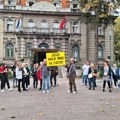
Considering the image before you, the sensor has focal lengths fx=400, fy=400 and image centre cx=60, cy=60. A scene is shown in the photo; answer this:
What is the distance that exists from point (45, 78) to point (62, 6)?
122 ft

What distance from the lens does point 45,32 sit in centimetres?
5575

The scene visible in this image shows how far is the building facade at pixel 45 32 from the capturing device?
5550cm

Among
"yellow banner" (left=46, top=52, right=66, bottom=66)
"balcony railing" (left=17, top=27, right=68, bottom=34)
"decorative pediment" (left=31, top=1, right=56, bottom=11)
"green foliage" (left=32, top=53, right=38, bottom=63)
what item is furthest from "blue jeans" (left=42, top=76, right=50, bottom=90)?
"decorative pediment" (left=31, top=1, right=56, bottom=11)

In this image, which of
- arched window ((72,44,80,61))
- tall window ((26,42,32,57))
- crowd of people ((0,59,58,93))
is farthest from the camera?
arched window ((72,44,80,61))

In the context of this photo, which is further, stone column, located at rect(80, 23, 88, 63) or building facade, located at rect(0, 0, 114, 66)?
Answer: stone column, located at rect(80, 23, 88, 63)

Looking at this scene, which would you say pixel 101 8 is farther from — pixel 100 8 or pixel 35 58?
pixel 35 58

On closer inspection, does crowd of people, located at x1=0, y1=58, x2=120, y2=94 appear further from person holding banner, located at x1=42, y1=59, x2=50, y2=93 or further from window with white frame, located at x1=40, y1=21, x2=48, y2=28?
window with white frame, located at x1=40, y1=21, x2=48, y2=28

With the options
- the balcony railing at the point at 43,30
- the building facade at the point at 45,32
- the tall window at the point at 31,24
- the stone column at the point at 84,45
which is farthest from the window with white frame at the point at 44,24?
the stone column at the point at 84,45

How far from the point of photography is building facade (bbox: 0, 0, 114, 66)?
5550 centimetres

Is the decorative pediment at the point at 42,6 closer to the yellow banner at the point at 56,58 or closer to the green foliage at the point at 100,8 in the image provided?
the green foliage at the point at 100,8

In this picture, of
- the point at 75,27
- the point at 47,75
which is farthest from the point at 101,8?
the point at 47,75

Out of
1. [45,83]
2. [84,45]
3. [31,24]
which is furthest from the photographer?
[84,45]

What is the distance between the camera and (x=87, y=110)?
45.4 feet

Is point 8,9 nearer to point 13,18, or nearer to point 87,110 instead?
point 13,18
